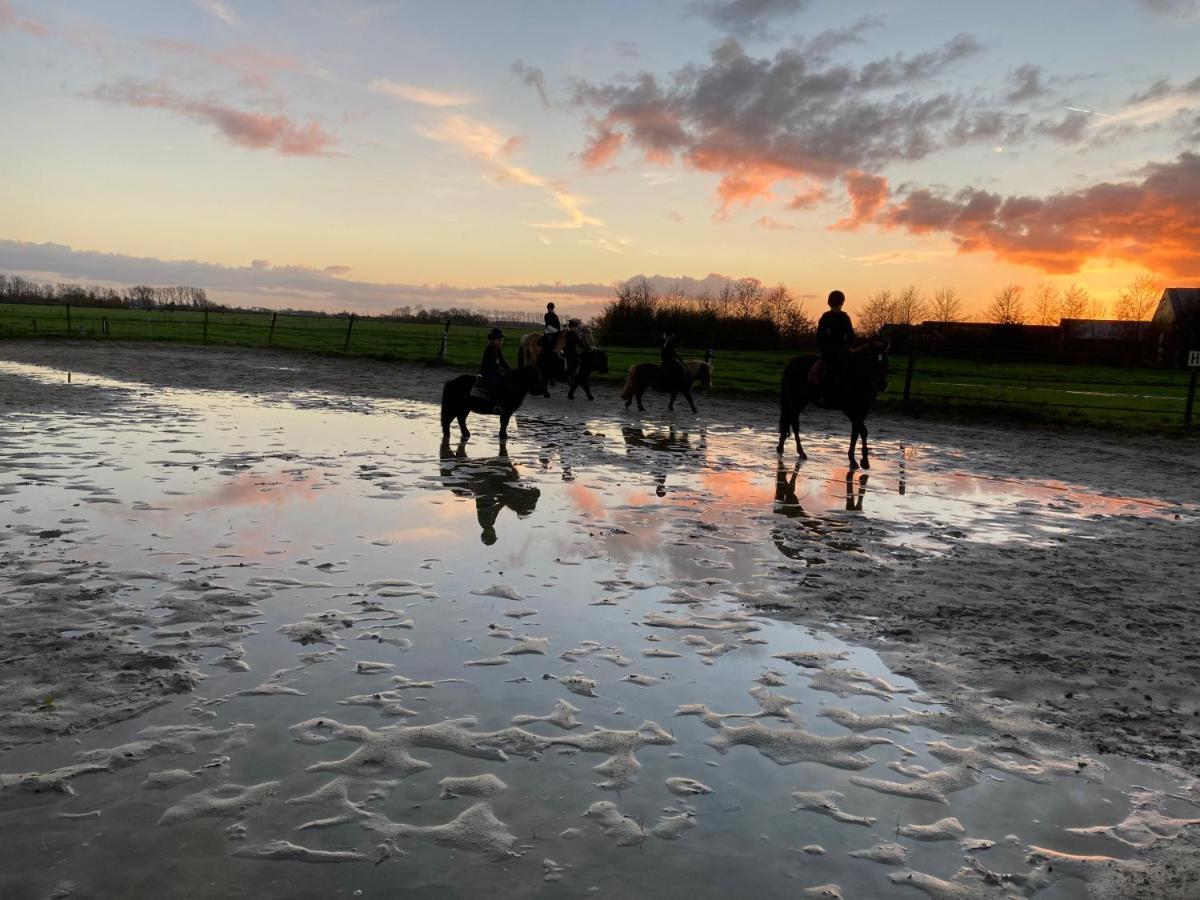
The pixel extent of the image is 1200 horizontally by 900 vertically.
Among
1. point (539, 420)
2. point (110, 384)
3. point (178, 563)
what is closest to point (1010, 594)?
point (178, 563)

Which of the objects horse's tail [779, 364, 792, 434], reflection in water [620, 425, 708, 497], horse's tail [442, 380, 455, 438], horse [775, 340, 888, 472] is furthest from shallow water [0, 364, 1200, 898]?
horse's tail [779, 364, 792, 434]

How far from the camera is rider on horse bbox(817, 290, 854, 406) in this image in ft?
37.8

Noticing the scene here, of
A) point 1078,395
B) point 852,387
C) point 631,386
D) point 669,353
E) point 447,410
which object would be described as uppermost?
point 669,353

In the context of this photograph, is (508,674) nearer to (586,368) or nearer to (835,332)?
(835,332)

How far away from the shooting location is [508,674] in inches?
157

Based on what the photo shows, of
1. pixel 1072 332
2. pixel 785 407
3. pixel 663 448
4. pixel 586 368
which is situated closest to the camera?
pixel 663 448

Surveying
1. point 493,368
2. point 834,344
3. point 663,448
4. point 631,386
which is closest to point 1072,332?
point 631,386

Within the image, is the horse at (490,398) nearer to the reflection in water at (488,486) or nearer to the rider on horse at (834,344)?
the reflection in water at (488,486)

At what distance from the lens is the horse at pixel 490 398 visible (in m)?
12.1

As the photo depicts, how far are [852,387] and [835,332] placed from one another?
90cm

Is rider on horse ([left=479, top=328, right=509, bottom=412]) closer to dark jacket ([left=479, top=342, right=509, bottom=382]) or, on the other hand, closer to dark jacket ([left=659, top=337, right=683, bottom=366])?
dark jacket ([left=479, top=342, right=509, bottom=382])

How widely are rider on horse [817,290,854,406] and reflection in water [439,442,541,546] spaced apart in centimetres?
492

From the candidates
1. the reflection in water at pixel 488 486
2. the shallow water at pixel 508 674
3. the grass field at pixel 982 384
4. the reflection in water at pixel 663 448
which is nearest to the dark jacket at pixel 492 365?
the reflection in water at pixel 488 486

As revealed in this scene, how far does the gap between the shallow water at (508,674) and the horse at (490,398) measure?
8.51 feet
